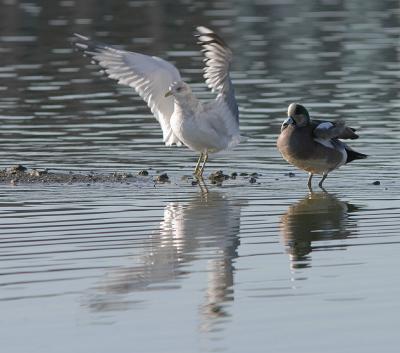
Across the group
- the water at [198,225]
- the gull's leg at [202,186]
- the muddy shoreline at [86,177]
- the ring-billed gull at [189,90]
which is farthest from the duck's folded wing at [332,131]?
the gull's leg at [202,186]

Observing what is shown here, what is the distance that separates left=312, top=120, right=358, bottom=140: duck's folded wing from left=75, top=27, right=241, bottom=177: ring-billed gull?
943 millimetres

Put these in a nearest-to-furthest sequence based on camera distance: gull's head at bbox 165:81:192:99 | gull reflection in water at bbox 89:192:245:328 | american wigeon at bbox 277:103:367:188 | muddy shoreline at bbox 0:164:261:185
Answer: gull reflection in water at bbox 89:192:245:328, american wigeon at bbox 277:103:367:188, muddy shoreline at bbox 0:164:261:185, gull's head at bbox 165:81:192:99

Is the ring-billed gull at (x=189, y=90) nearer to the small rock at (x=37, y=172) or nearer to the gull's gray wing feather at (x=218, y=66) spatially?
the gull's gray wing feather at (x=218, y=66)

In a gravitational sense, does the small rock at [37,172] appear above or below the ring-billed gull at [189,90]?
below

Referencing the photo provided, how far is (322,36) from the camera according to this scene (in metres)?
29.6

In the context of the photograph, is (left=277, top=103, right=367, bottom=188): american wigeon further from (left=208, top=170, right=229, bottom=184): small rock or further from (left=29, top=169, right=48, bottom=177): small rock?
(left=29, top=169, right=48, bottom=177): small rock

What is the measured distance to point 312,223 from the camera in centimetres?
1326

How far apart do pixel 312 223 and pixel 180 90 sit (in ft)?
10.6

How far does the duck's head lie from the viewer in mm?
15664

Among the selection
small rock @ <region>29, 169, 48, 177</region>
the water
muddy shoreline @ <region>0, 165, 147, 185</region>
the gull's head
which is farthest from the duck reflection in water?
small rock @ <region>29, 169, 48, 177</region>

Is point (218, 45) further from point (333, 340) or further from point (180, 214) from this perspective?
point (333, 340)

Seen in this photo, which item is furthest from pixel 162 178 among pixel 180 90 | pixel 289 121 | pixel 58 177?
pixel 289 121

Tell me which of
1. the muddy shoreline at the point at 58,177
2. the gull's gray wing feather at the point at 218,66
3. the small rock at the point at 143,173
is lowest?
the small rock at the point at 143,173

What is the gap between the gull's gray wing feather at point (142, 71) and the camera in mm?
16203
